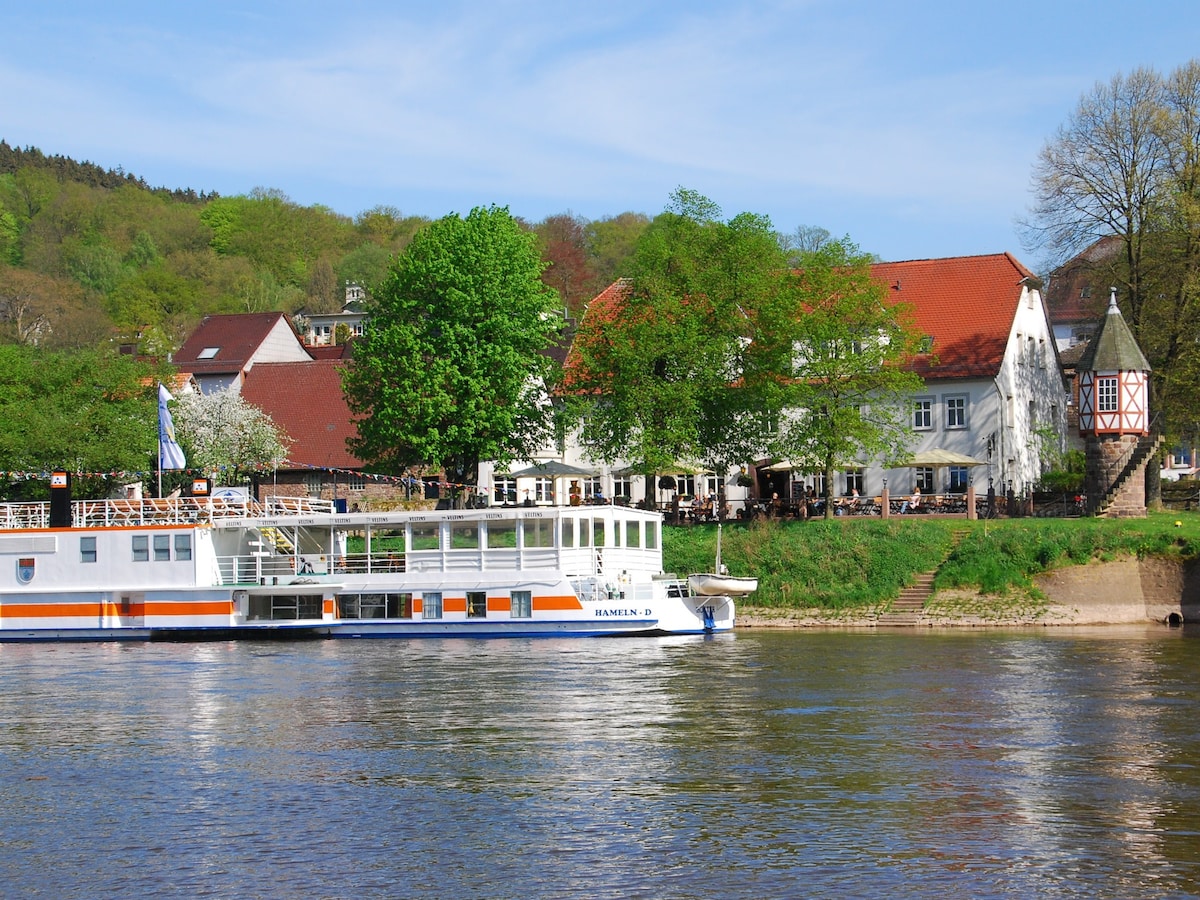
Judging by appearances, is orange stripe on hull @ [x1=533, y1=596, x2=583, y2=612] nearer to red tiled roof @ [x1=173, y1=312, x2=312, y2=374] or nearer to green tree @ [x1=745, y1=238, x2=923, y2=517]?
green tree @ [x1=745, y1=238, x2=923, y2=517]

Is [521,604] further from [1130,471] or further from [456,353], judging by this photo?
[1130,471]

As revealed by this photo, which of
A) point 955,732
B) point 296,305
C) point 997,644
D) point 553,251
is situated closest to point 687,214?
point 997,644

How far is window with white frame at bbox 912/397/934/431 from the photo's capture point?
2549 inches

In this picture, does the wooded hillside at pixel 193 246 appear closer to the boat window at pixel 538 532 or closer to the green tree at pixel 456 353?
the green tree at pixel 456 353

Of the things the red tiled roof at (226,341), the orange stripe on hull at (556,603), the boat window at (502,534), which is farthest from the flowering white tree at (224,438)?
the orange stripe on hull at (556,603)

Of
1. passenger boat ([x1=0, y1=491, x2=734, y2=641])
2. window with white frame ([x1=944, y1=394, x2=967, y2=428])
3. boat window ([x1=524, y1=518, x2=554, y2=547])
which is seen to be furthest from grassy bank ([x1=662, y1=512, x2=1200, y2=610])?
window with white frame ([x1=944, y1=394, x2=967, y2=428])

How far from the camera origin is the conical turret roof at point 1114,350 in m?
56.6

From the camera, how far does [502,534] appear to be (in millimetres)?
46375

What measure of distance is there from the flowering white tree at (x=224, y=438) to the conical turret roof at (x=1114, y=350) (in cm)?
3633

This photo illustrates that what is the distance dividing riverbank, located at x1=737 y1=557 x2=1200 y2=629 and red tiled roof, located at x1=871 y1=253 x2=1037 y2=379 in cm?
1674

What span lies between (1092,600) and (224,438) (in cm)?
4082

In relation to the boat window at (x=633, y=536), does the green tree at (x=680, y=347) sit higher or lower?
higher

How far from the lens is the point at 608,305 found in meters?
69.6

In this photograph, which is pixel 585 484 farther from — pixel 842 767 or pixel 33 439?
pixel 842 767
